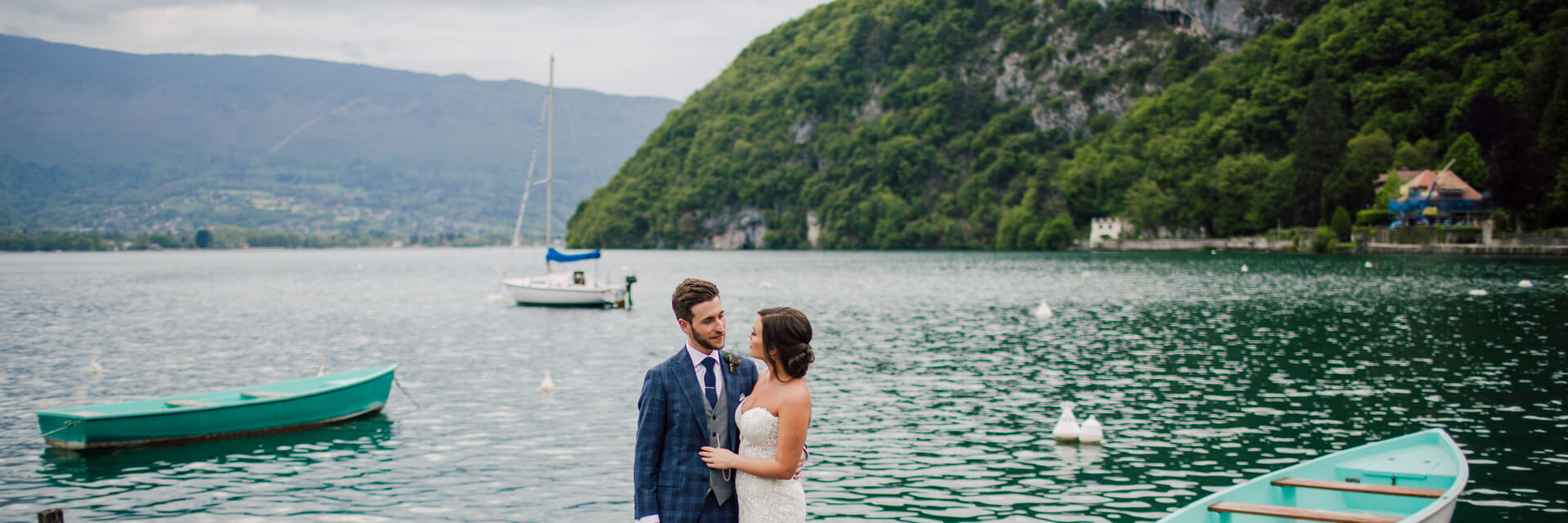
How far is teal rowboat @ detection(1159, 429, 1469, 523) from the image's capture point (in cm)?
917

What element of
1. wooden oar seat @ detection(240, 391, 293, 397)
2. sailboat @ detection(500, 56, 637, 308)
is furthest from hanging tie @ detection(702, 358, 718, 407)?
sailboat @ detection(500, 56, 637, 308)

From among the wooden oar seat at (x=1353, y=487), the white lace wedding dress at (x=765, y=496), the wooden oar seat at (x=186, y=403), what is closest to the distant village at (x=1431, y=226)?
the wooden oar seat at (x=1353, y=487)

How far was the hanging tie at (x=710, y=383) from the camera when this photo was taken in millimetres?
4816

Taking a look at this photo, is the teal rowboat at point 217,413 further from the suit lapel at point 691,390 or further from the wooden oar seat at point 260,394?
the suit lapel at point 691,390

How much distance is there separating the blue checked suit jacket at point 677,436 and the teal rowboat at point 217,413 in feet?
50.8

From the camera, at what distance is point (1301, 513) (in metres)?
9.12

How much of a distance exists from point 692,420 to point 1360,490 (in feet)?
27.2

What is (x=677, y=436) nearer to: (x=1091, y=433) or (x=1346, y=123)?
(x=1091, y=433)

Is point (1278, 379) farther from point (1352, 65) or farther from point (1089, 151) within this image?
point (1089, 151)

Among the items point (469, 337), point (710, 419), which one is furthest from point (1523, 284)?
point (710, 419)

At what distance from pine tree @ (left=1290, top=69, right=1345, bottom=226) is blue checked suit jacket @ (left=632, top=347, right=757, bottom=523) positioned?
388 ft

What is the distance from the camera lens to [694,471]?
475cm

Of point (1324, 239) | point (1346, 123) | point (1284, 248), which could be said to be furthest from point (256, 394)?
point (1346, 123)

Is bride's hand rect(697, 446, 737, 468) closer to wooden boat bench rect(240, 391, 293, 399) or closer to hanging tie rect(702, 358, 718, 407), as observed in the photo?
hanging tie rect(702, 358, 718, 407)
